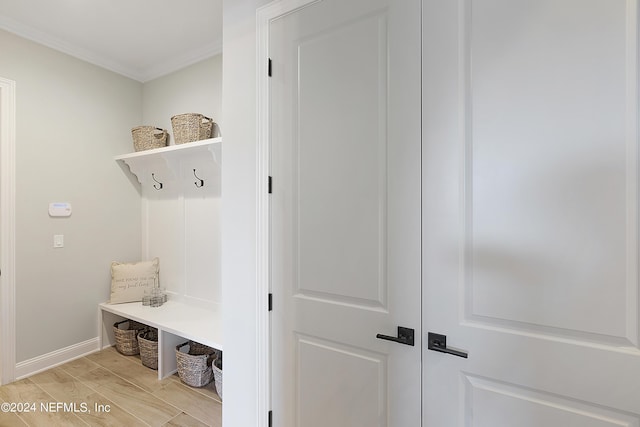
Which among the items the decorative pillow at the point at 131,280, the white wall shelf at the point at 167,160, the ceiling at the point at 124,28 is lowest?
the decorative pillow at the point at 131,280

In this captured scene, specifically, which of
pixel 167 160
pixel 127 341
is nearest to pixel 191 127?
pixel 167 160

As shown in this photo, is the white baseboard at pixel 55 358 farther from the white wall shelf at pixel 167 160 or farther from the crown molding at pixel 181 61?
the crown molding at pixel 181 61

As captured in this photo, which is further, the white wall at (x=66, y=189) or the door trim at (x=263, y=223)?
the white wall at (x=66, y=189)

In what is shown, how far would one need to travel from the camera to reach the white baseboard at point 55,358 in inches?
94.3

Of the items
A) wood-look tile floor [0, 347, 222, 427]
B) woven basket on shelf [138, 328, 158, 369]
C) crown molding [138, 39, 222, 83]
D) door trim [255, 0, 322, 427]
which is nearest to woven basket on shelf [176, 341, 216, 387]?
wood-look tile floor [0, 347, 222, 427]

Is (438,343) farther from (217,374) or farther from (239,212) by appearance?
(217,374)

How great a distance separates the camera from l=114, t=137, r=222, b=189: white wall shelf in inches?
94.8

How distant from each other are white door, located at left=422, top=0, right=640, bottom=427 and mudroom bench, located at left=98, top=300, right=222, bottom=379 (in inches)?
67.1

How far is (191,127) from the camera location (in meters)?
2.50

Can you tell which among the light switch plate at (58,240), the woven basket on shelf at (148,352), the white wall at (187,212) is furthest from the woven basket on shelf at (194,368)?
the light switch plate at (58,240)

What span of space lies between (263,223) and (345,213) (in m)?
0.46

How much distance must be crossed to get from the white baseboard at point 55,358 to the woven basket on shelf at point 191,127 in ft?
7.06

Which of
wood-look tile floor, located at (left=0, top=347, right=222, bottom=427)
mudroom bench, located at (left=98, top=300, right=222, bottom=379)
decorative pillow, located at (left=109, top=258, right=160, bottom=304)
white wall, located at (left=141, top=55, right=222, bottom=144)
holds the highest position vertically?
white wall, located at (left=141, top=55, right=222, bottom=144)

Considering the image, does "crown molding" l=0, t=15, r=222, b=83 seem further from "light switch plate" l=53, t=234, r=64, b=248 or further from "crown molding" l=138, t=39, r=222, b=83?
"light switch plate" l=53, t=234, r=64, b=248
